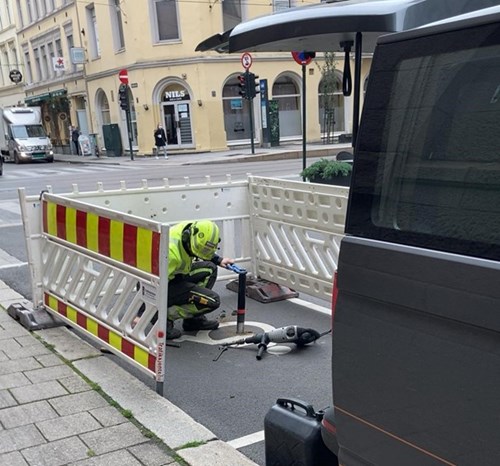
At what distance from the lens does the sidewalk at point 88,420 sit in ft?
10.2

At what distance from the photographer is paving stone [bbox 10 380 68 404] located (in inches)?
150

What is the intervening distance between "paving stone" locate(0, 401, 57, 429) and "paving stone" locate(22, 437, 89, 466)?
13.1 inches

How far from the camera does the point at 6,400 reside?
380 cm

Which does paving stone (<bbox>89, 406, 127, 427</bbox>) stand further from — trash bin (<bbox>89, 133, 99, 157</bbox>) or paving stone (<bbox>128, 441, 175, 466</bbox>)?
trash bin (<bbox>89, 133, 99, 157</bbox>)

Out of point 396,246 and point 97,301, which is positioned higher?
point 396,246

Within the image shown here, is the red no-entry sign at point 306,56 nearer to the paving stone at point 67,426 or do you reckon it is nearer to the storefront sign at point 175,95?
the paving stone at point 67,426

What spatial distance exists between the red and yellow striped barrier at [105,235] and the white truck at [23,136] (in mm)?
29506

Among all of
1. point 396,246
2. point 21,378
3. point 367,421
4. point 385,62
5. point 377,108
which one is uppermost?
point 385,62

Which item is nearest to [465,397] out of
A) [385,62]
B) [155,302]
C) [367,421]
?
[367,421]

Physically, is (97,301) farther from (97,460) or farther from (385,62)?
(385,62)

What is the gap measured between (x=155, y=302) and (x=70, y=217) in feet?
4.66

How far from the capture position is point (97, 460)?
3.08m

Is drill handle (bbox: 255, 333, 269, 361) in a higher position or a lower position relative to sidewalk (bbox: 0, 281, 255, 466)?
lower

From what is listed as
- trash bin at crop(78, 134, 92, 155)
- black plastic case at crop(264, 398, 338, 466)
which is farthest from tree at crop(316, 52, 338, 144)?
black plastic case at crop(264, 398, 338, 466)
